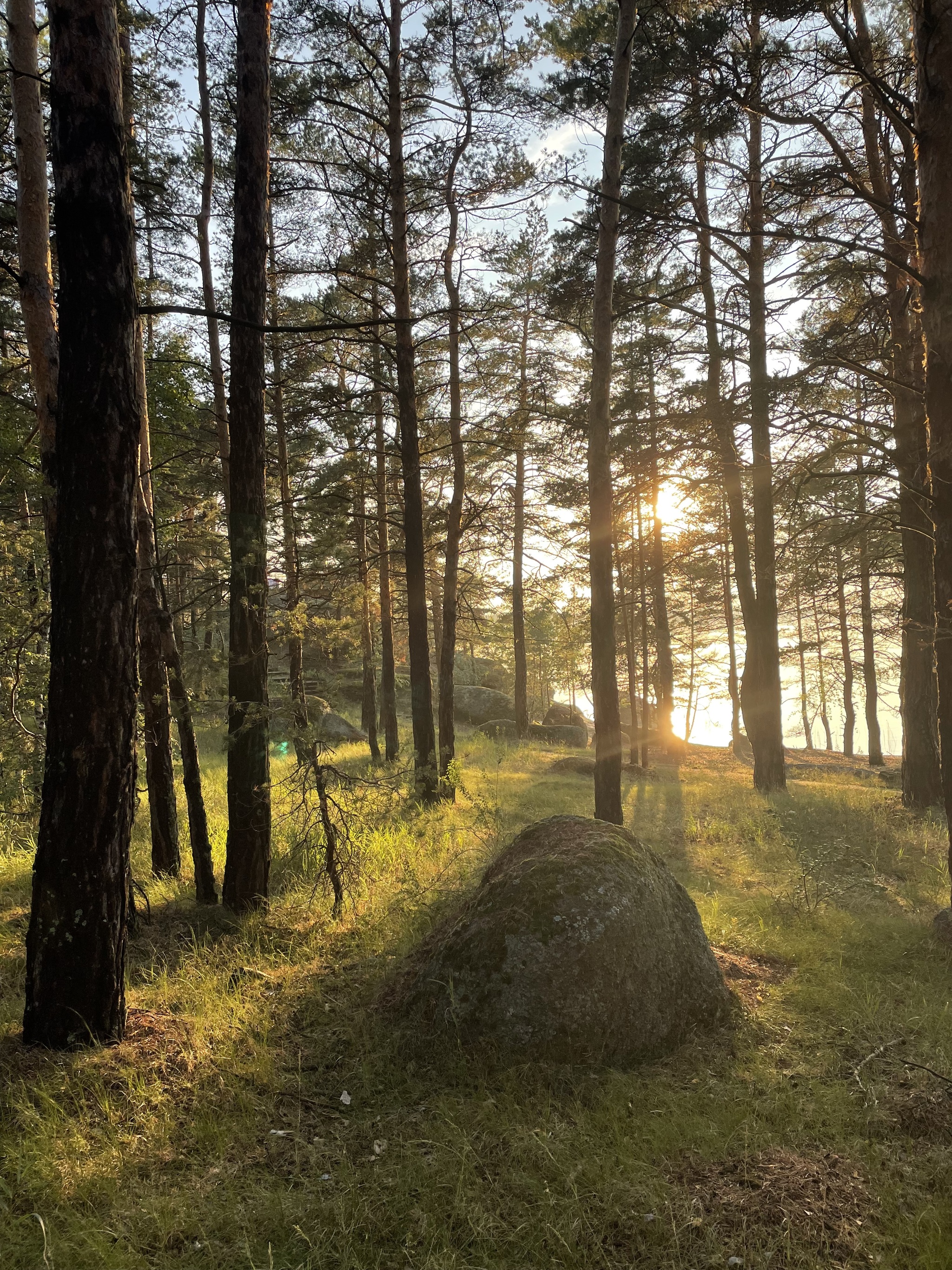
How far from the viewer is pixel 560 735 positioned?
2434 cm

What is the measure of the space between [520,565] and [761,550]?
30.1 feet

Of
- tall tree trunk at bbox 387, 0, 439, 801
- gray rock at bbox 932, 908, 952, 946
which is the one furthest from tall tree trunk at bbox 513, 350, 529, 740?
gray rock at bbox 932, 908, 952, 946

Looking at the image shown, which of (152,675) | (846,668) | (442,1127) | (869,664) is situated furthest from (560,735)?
(442,1127)

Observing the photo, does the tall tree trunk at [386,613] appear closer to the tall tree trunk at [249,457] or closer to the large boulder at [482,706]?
the tall tree trunk at [249,457]

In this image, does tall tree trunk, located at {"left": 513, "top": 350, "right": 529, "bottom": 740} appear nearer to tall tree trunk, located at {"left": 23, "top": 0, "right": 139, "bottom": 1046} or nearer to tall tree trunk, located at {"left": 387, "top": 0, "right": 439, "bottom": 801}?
tall tree trunk, located at {"left": 387, "top": 0, "right": 439, "bottom": 801}

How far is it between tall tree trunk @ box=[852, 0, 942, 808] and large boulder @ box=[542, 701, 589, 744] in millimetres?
18149

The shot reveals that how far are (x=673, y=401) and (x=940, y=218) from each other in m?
8.32

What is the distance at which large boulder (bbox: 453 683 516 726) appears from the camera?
2889 cm

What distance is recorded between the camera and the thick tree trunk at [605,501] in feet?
26.6

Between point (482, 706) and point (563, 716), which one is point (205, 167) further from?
point (563, 716)

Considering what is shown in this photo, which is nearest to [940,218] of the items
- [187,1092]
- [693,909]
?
[693,909]

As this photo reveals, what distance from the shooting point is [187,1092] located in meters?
3.41

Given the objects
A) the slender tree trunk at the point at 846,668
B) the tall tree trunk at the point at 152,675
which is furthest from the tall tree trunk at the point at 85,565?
the slender tree trunk at the point at 846,668

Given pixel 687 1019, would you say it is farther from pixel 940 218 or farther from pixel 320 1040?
pixel 940 218
